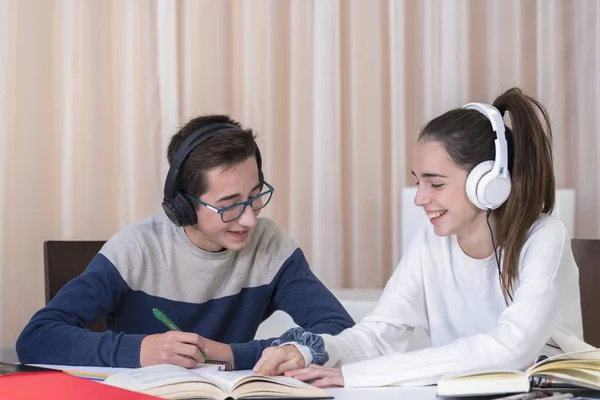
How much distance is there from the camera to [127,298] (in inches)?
66.2

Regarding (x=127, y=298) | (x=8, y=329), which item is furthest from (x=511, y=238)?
(x=8, y=329)

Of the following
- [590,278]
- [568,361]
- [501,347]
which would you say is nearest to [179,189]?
[501,347]

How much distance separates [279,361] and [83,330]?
16.6 inches

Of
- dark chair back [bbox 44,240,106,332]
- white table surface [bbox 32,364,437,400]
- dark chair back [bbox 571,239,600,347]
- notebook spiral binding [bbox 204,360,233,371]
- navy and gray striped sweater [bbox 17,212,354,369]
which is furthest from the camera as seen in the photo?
dark chair back [bbox 44,240,106,332]

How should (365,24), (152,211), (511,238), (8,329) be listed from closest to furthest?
(511,238)
(8,329)
(152,211)
(365,24)

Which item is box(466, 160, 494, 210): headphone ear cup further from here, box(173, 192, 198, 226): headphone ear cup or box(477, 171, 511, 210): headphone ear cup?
box(173, 192, 198, 226): headphone ear cup

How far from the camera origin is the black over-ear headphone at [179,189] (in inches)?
63.1

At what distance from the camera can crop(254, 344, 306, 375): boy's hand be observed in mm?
1281

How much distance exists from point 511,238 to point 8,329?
1816 millimetres

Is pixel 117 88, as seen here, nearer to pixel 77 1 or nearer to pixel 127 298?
pixel 77 1

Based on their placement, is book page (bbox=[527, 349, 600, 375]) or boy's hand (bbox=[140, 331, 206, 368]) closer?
book page (bbox=[527, 349, 600, 375])

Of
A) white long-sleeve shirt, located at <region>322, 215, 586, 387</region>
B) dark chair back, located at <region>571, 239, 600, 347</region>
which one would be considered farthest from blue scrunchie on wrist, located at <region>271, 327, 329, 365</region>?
dark chair back, located at <region>571, 239, 600, 347</region>

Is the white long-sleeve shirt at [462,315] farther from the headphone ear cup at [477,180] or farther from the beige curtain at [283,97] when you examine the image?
the beige curtain at [283,97]

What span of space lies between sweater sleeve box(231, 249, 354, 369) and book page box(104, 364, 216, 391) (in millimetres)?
352
